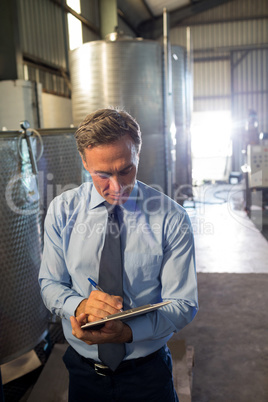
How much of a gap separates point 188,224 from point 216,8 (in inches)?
579

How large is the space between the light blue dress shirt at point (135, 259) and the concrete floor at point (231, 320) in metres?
1.47

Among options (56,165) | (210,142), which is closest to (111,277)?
(56,165)

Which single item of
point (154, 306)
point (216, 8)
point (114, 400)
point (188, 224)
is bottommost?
point (114, 400)

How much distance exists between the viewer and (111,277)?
52.2 inches

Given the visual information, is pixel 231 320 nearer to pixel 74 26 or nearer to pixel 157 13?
pixel 74 26

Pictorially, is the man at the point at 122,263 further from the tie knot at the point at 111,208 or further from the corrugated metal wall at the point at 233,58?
the corrugated metal wall at the point at 233,58

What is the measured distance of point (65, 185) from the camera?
9.50 ft

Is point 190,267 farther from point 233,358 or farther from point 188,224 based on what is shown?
point 233,358

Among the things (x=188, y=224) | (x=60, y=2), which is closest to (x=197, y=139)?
(x=60, y=2)

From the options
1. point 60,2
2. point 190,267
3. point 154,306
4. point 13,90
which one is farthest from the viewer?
point 60,2

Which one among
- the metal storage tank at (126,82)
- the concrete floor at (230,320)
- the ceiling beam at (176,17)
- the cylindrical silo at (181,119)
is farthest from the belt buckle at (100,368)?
the ceiling beam at (176,17)

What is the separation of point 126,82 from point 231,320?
362 centimetres

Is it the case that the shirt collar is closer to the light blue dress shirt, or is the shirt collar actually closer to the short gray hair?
the light blue dress shirt

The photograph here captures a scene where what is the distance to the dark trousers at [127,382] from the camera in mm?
1389
